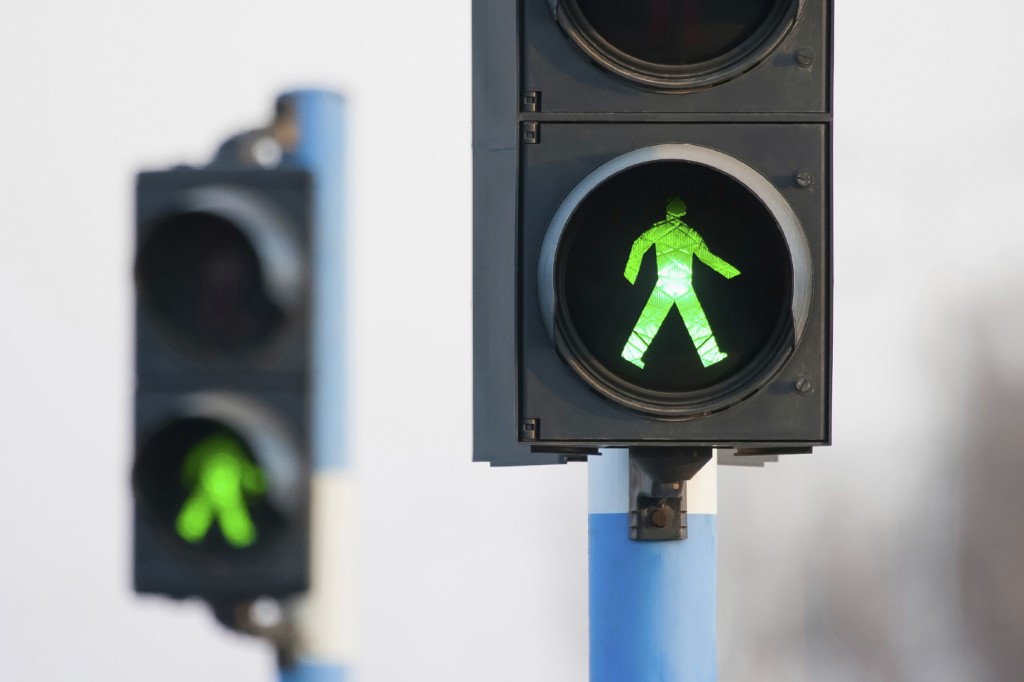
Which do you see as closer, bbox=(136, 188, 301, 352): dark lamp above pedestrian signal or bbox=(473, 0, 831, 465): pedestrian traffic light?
bbox=(136, 188, 301, 352): dark lamp above pedestrian signal

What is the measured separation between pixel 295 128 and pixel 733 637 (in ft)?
82.9

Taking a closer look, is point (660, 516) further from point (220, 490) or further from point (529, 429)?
point (220, 490)

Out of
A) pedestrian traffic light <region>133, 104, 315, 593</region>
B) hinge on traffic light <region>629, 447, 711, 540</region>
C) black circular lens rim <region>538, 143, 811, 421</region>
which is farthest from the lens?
hinge on traffic light <region>629, 447, 711, 540</region>

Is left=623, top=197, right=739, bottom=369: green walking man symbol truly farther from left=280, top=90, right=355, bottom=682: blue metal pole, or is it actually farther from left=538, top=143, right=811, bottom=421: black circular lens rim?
left=280, top=90, right=355, bottom=682: blue metal pole

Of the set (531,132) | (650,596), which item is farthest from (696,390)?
(650,596)

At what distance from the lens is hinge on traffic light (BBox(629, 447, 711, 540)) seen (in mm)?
3818

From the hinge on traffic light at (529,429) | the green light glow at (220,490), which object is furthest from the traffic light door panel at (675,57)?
the green light glow at (220,490)

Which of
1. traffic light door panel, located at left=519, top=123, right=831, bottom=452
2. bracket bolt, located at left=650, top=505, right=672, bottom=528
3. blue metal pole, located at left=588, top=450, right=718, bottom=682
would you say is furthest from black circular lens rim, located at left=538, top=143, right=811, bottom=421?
blue metal pole, located at left=588, top=450, right=718, bottom=682

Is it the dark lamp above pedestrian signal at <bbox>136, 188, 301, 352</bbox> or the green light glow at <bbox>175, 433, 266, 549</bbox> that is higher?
the dark lamp above pedestrian signal at <bbox>136, 188, 301, 352</bbox>

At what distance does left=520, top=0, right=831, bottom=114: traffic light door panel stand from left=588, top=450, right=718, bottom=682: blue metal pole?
3.92ft

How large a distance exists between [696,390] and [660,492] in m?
0.65

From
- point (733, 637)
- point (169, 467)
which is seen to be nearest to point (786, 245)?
point (169, 467)

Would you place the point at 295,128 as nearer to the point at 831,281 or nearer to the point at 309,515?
the point at 309,515

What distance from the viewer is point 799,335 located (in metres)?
3.34
